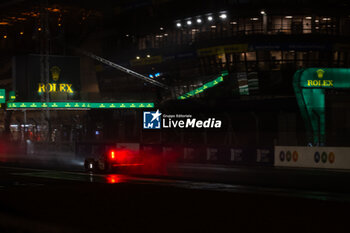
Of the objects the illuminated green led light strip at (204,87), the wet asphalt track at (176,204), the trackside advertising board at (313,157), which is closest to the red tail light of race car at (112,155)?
the wet asphalt track at (176,204)

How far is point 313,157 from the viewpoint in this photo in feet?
94.3

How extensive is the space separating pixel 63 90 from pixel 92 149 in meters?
22.9

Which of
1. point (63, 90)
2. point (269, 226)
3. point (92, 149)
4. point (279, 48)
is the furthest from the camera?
point (63, 90)

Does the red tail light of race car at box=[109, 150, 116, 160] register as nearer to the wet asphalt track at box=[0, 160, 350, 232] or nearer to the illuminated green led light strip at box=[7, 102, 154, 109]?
the wet asphalt track at box=[0, 160, 350, 232]

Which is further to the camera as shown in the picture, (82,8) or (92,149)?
(82,8)

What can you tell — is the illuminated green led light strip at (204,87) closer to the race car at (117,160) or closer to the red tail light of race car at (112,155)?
the race car at (117,160)

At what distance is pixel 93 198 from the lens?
17.1m

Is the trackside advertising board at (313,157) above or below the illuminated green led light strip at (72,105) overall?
below

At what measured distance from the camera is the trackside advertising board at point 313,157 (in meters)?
27.6

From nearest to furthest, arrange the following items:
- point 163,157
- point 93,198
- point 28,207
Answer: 1. point 28,207
2. point 93,198
3. point 163,157

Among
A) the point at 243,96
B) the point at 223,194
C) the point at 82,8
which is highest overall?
the point at 82,8

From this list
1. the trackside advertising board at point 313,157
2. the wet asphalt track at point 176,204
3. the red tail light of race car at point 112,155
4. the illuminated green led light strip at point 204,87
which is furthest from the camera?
the illuminated green led light strip at point 204,87

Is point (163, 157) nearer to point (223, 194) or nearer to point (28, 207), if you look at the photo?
point (223, 194)

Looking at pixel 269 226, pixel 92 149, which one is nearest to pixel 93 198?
pixel 269 226
